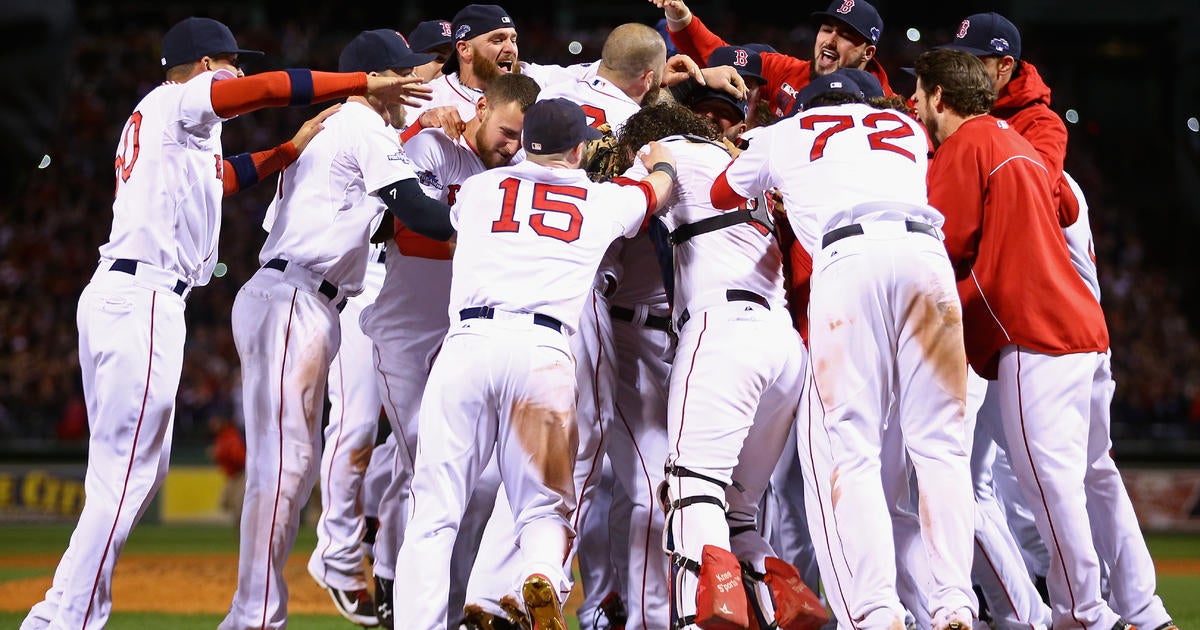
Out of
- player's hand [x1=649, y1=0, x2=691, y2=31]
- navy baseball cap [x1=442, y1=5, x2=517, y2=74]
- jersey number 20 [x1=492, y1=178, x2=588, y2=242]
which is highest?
player's hand [x1=649, y1=0, x2=691, y2=31]

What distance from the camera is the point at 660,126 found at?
540 centimetres

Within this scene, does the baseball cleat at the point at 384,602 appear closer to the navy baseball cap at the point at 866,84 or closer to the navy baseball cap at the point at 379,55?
the navy baseball cap at the point at 379,55

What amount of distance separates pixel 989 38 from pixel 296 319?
3459 mm

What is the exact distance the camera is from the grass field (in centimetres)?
703

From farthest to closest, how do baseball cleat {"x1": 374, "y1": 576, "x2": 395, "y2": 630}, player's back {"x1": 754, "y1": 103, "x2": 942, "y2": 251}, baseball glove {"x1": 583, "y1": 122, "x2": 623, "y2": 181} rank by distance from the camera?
1. baseball cleat {"x1": 374, "y1": 576, "x2": 395, "y2": 630}
2. baseball glove {"x1": 583, "y1": 122, "x2": 623, "y2": 181}
3. player's back {"x1": 754, "y1": 103, "x2": 942, "y2": 251}

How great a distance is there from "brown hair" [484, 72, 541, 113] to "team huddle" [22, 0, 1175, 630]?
1 centimetres

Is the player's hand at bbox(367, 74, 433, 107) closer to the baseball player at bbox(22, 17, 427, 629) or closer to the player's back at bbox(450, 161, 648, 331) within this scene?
the baseball player at bbox(22, 17, 427, 629)

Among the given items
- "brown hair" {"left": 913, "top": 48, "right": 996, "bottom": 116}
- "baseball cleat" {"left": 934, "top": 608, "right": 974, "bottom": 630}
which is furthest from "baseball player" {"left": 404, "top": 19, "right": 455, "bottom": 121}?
"baseball cleat" {"left": 934, "top": 608, "right": 974, "bottom": 630}

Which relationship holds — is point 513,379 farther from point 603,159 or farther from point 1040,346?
point 1040,346

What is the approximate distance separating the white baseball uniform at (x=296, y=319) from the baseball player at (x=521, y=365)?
0.69 meters

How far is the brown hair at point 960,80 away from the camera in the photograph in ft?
16.3

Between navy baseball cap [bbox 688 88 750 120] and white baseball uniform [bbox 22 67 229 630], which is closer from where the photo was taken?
white baseball uniform [bbox 22 67 229 630]

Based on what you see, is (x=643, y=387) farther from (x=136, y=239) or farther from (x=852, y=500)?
(x=136, y=239)

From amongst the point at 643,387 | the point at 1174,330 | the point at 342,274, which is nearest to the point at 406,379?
the point at 342,274
